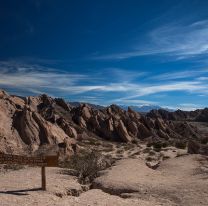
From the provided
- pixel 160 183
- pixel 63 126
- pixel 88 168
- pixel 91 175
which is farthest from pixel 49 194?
pixel 63 126

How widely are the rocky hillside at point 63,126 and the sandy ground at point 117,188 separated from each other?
402 inches

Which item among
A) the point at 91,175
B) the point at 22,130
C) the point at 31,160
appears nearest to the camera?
the point at 31,160

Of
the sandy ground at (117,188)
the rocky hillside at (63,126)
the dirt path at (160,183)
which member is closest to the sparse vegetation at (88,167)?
the sandy ground at (117,188)

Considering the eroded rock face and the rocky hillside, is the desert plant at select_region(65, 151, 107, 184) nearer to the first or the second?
the rocky hillside

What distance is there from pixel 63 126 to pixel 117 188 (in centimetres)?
3179

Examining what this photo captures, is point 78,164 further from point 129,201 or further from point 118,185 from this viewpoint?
point 129,201

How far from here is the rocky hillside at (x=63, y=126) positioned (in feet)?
111

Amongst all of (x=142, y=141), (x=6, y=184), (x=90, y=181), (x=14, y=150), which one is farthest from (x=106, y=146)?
(x=6, y=184)

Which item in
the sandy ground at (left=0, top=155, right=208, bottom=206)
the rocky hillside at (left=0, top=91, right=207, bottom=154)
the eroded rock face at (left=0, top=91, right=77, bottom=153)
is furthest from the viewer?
the rocky hillside at (left=0, top=91, right=207, bottom=154)

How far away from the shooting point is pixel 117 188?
16.9 m

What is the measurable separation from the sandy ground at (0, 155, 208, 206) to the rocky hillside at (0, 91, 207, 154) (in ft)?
33.5

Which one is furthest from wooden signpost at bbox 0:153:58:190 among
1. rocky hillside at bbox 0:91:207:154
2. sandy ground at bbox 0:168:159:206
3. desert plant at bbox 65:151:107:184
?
rocky hillside at bbox 0:91:207:154

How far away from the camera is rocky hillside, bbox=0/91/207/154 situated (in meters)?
33.7

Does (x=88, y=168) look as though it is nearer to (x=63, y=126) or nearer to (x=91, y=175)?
(x=91, y=175)
